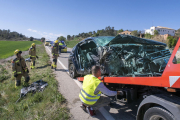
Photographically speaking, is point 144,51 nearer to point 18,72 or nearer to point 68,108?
point 68,108

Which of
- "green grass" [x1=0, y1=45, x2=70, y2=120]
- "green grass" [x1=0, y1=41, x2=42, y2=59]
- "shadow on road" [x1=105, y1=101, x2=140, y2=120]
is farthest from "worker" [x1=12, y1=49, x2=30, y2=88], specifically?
"green grass" [x1=0, y1=41, x2=42, y2=59]

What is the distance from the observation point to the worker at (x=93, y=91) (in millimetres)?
2846

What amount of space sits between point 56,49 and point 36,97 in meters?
5.01

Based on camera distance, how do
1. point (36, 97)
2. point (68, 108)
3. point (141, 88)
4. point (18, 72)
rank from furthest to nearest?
1. point (18, 72)
2. point (36, 97)
3. point (68, 108)
4. point (141, 88)

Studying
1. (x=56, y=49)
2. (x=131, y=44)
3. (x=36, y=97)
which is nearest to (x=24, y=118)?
(x=36, y=97)

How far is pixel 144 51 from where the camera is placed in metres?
3.61

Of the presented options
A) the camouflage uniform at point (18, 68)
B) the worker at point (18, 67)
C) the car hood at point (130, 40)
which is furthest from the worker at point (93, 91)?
the camouflage uniform at point (18, 68)

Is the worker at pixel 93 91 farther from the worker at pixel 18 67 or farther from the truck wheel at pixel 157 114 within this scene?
the worker at pixel 18 67

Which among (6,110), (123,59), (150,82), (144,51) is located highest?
(144,51)

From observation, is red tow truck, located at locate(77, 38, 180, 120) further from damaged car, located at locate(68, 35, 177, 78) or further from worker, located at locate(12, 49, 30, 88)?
worker, located at locate(12, 49, 30, 88)

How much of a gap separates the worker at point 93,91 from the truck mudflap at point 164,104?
A: 77cm

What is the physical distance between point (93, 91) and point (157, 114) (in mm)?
1293

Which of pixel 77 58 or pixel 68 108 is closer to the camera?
pixel 68 108

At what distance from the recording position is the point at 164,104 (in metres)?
1.93
